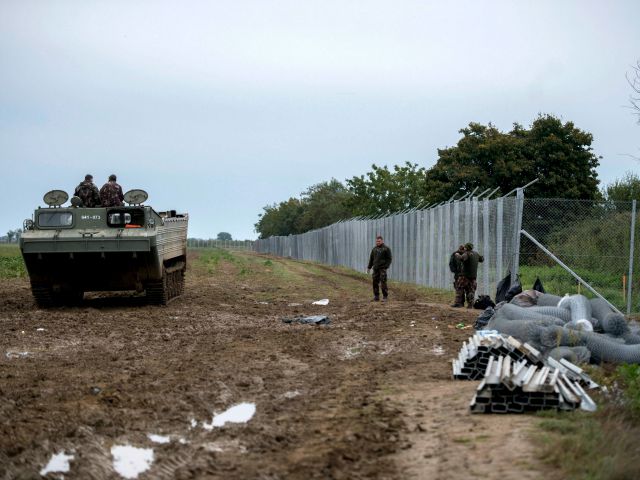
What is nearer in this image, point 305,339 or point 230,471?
point 230,471

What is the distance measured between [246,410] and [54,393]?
2.11 meters

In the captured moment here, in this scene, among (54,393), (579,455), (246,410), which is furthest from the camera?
(54,393)

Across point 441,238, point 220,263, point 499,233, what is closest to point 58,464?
point 499,233

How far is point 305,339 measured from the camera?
14430mm

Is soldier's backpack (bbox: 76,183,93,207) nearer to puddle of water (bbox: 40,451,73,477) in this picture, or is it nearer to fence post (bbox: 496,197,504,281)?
fence post (bbox: 496,197,504,281)

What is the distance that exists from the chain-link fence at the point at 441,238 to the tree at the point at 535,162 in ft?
19.4

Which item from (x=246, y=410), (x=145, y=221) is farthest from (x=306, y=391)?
(x=145, y=221)

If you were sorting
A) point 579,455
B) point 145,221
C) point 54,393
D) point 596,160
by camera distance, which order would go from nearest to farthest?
point 579,455, point 54,393, point 145,221, point 596,160

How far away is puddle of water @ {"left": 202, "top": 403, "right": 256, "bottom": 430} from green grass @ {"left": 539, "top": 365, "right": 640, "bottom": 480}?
97.9 inches

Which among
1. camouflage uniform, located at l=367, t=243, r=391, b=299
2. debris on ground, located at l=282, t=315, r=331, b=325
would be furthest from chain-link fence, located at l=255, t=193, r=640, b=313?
debris on ground, located at l=282, t=315, r=331, b=325

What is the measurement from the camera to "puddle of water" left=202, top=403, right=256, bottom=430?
8008mm

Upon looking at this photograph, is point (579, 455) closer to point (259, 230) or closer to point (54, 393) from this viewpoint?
point (54, 393)

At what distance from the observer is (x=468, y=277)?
20281mm

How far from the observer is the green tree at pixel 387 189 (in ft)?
201
